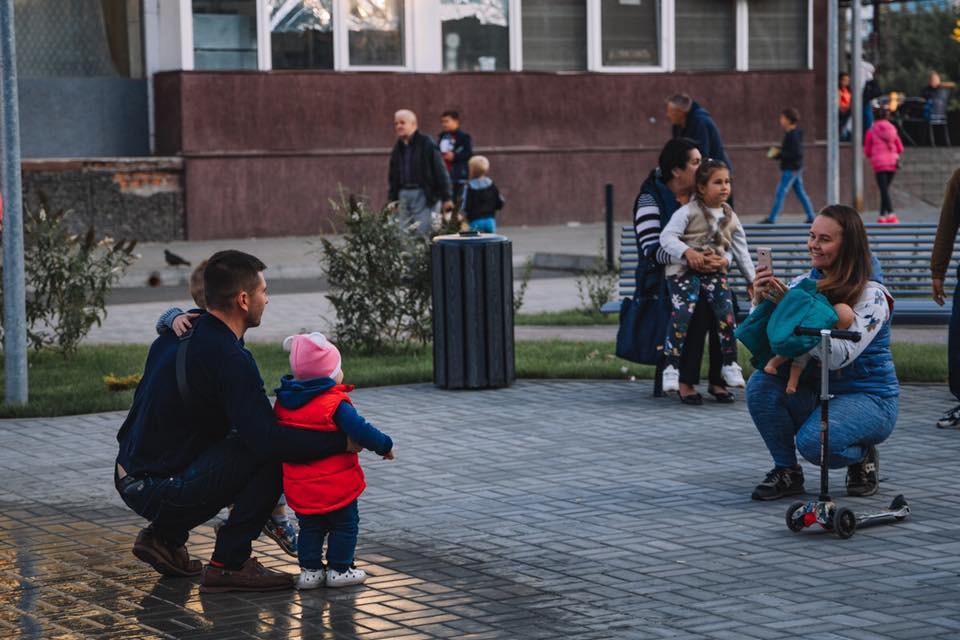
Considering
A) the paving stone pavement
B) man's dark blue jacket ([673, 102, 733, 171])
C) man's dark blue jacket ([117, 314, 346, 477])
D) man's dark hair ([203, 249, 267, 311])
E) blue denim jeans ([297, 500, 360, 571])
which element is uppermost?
man's dark blue jacket ([673, 102, 733, 171])

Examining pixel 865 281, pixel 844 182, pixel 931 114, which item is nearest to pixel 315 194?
pixel 844 182

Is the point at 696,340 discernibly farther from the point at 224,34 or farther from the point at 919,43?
the point at 919,43

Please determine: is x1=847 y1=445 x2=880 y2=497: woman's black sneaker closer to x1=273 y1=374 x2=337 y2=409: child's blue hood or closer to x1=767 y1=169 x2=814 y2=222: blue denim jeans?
x1=273 y1=374 x2=337 y2=409: child's blue hood

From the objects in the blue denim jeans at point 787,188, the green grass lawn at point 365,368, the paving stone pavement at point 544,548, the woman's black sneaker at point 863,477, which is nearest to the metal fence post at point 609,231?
the blue denim jeans at point 787,188

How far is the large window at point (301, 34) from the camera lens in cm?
2612

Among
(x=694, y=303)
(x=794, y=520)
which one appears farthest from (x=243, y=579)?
(x=694, y=303)

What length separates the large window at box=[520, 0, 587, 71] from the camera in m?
28.2

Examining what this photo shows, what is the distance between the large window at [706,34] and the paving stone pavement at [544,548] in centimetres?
1953

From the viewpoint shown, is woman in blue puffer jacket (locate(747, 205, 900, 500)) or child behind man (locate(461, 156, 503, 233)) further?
child behind man (locate(461, 156, 503, 233))

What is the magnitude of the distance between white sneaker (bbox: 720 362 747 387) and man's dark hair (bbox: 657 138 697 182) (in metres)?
1.20

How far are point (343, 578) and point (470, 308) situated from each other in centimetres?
512

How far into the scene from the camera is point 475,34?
27766mm

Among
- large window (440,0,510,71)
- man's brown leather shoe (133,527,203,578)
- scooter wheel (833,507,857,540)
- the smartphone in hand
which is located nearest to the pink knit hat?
man's brown leather shoe (133,527,203,578)

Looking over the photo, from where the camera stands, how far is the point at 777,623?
606 centimetres
